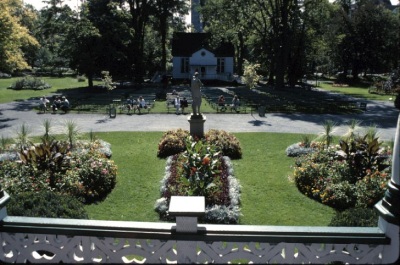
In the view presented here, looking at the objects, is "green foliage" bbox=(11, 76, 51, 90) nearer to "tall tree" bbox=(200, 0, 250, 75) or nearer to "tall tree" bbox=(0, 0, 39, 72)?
"tall tree" bbox=(0, 0, 39, 72)

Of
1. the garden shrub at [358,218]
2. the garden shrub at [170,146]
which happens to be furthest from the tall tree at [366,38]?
Answer: the garden shrub at [358,218]

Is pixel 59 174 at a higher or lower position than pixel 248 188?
higher

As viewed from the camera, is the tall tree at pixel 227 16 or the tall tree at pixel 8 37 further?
the tall tree at pixel 227 16

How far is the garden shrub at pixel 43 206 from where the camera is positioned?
304 inches

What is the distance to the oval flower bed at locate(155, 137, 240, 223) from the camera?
10.9 meters

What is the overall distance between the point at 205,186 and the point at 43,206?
5.36 metres

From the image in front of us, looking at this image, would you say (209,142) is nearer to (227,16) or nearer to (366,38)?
(227,16)

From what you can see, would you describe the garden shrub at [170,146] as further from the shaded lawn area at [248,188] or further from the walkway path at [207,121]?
the walkway path at [207,121]

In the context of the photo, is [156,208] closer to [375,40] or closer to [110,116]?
[110,116]

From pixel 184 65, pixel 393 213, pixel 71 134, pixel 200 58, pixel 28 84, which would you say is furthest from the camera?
pixel 184 65

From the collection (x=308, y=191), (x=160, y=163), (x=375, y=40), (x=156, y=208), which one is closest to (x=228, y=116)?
(x=160, y=163)

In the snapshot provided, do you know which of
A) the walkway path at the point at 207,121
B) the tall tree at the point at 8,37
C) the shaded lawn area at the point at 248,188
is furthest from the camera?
the tall tree at the point at 8,37

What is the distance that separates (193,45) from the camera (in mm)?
66312

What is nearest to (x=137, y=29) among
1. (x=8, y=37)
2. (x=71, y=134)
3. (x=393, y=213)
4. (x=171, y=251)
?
(x=8, y=37)
